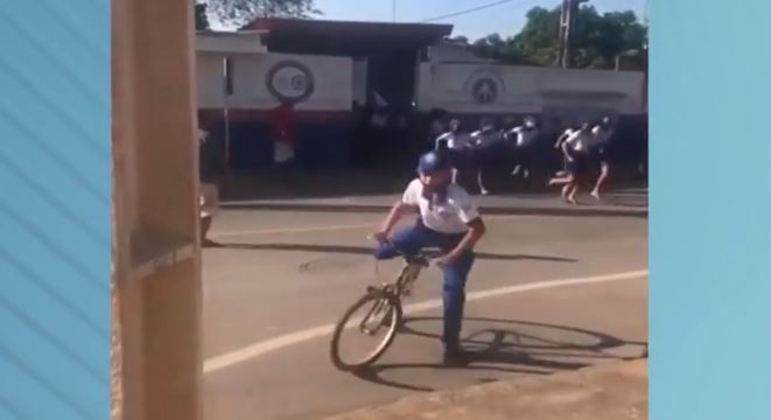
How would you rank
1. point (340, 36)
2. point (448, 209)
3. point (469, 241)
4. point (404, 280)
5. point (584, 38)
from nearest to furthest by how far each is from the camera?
point (340, 36), point (584, 38), point (448, 209), point (469, 241), point (404, 280)

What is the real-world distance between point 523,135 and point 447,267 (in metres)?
0.50

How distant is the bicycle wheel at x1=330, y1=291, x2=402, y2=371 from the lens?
10.2 feet

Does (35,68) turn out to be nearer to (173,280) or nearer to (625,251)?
(173,280)

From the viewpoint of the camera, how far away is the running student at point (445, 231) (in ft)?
8.93

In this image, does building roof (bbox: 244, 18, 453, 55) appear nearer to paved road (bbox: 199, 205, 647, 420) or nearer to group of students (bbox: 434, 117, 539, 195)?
group of students (bbox: 434, 117, 539, 195)

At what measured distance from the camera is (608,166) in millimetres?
2668

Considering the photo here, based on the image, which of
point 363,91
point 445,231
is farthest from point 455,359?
point 363,91

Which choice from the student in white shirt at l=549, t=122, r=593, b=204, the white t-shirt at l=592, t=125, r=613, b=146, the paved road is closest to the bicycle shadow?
the paved road

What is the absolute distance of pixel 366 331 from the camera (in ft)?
10.2

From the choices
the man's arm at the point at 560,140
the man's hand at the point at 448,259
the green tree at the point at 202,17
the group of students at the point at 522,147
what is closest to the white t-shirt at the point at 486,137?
the group of students at the point at 522,147

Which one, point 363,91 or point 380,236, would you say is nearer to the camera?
point 363,91

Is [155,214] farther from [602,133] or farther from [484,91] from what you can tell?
[602,133]

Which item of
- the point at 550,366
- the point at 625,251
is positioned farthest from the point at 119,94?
the point at 550,366

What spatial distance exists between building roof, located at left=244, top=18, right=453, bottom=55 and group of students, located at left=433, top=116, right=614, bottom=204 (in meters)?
0.26
